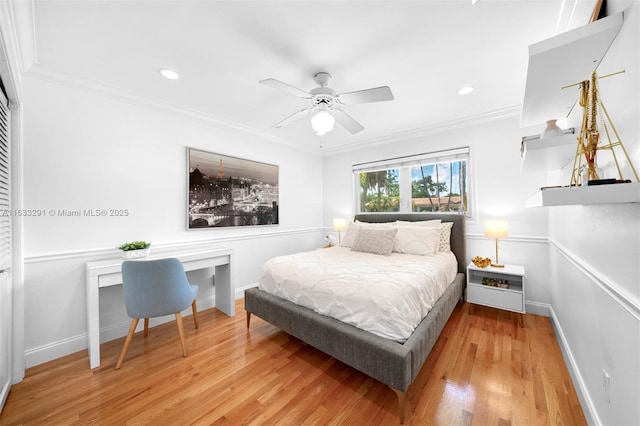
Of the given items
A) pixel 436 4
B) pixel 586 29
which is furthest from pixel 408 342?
pixel 436 4

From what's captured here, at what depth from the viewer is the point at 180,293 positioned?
7.18ft

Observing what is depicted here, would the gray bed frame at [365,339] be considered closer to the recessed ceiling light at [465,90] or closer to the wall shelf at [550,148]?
the wall shelf at [550,148]

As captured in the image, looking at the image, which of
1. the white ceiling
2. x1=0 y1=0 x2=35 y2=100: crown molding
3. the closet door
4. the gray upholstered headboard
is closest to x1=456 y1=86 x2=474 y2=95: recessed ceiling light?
the white ceiling

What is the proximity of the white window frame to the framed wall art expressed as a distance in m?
1.52

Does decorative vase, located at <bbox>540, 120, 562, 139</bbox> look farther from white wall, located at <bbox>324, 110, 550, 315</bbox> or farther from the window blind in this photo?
the window blind

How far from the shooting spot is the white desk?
2033 millimetres

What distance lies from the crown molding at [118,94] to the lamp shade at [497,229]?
3315 mm

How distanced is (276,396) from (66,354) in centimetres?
204

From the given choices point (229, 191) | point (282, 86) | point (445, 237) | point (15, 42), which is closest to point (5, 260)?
point (15, 42)

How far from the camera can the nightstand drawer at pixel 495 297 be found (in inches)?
103

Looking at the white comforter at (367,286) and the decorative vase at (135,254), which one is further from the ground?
the decorative vase at (135,254)

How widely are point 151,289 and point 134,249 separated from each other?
21.2 inches

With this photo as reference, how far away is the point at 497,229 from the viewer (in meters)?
2.84

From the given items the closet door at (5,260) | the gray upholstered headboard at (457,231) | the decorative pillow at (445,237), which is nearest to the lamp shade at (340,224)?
the gray upholstered headboard at (457,231)
